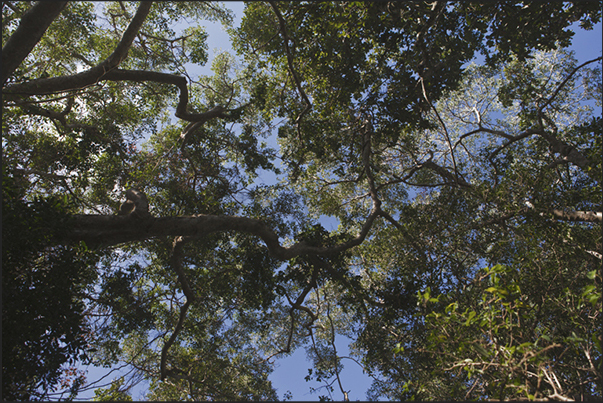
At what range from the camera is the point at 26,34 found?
164 inches

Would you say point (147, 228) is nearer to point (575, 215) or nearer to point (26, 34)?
point (26, 34)

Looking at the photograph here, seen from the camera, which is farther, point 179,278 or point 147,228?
point 179,278

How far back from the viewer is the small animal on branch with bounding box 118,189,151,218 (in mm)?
4770

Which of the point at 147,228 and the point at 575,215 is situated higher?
the point at 147,228

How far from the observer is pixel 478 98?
10.8m

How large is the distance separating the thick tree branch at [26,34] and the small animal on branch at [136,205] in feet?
6.88

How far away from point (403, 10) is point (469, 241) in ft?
15.3

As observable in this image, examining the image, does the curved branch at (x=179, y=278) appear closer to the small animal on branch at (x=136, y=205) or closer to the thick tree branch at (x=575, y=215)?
the small animal on branch at (x=136, y=205)

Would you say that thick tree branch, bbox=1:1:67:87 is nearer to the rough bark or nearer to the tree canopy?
the tree canopy

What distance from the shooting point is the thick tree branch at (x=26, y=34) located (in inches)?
163

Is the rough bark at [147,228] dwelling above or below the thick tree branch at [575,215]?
above

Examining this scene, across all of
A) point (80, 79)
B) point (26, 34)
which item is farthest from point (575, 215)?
point (26, 34)

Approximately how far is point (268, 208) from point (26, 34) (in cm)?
561

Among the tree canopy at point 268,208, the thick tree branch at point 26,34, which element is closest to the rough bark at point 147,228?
the tree canopy at point 268,208
